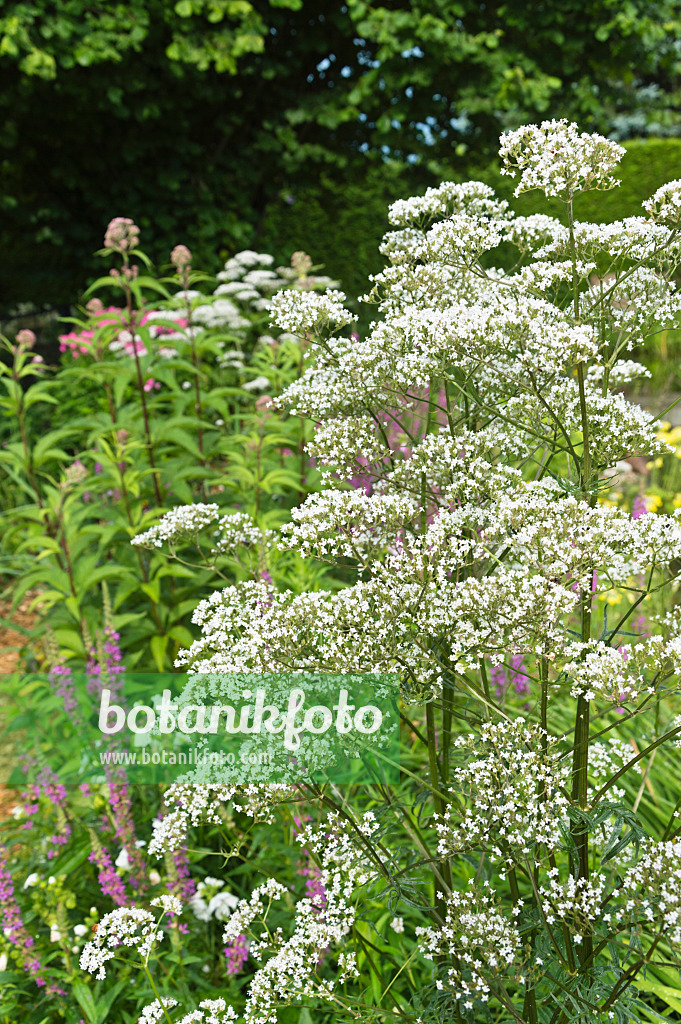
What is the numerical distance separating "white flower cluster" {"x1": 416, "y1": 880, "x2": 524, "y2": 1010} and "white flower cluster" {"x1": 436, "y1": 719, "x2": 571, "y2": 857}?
15cm

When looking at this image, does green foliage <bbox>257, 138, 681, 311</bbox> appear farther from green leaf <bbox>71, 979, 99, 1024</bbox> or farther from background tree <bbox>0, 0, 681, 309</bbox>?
green leaf <bbox>71, 979, 99, 1024</bbox>

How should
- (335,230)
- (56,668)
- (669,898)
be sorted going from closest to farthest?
1. (669,898)
2. (56,668)
3. (335,230)

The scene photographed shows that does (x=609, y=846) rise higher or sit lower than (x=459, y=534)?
lower

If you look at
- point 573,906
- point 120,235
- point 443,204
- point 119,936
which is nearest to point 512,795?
point 573,906

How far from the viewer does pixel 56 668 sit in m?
3.39

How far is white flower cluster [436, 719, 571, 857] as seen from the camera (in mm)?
1676

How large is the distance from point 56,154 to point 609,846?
36.2ft

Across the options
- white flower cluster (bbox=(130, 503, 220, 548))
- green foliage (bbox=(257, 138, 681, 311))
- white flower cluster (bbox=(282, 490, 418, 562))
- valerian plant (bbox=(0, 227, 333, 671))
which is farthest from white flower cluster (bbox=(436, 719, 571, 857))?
green foliage (bbox=(257, 138, 681, 311))

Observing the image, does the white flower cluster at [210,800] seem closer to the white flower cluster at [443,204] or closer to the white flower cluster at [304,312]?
the white flower cluster at [304,312]

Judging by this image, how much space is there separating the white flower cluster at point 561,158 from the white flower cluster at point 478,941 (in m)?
1.73

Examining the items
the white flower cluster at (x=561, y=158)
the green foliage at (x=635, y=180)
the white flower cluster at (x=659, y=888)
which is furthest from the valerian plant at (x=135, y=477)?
the green foliage at (x=635, y=180)

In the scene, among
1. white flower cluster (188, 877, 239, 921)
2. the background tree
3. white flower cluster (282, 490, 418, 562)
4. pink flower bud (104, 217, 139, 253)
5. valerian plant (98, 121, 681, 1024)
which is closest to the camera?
valerian plant (98, 121, 681, 1024)

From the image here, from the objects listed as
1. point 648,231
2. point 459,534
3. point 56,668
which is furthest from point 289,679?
point 56,668

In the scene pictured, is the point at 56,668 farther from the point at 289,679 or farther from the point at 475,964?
the point at 475,964
